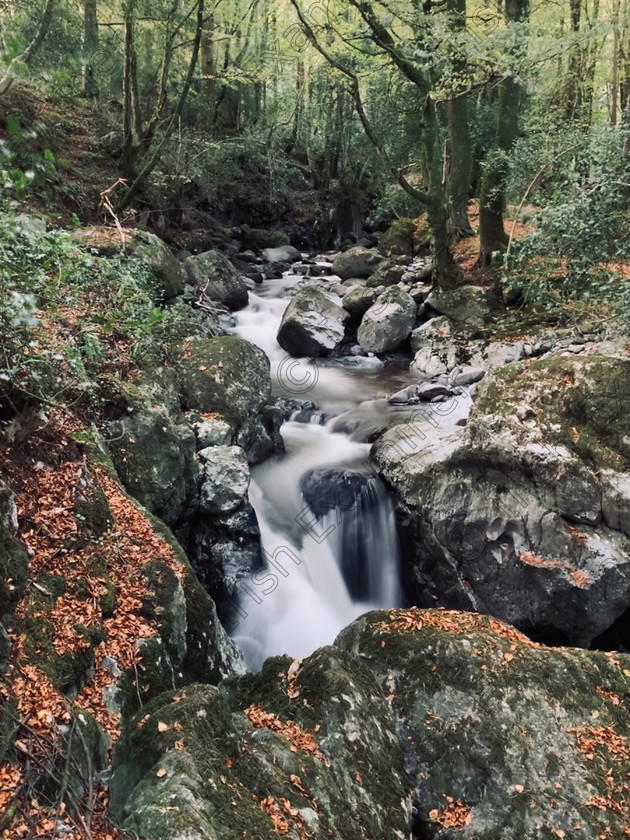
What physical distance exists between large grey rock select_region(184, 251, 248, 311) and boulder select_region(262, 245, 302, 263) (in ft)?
16.8

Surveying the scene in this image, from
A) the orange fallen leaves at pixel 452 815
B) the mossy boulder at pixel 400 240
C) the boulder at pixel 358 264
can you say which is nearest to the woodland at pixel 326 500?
the orange fallen leaves at pixel 452 815

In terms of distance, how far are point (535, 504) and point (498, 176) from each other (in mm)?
8784

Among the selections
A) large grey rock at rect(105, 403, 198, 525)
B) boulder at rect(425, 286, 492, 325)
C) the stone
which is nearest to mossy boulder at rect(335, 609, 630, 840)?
large grey rock at rect(105, 403, 198, 525)

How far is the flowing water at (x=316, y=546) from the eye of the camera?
6.29 metres

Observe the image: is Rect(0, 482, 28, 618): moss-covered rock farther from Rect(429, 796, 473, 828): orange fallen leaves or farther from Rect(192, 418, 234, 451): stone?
Rect(192, 418, 234, 451): stone

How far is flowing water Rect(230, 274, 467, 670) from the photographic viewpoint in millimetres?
6293

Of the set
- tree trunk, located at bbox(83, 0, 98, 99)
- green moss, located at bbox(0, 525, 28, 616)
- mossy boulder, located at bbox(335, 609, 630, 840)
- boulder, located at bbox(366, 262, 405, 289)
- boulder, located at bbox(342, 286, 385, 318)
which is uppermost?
tree trunk, located at bbox(83, 0, 98, 99)

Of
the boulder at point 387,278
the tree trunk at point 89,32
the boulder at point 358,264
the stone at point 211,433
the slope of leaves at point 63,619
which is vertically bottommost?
the stone at point 211,433

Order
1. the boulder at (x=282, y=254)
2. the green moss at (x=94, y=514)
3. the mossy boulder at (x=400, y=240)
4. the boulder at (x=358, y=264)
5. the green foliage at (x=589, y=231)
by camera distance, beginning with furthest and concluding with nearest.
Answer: the boulder at (x=282, y=254)
the mossy boulder at (x=400, y=240)
the boulder at (x=358, y=264)
the green foliage at (x=589, y=231)
the green moss at (x=94, y=514)

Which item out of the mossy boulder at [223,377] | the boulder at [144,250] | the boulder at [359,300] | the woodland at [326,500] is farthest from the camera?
the boulder at [359,300]

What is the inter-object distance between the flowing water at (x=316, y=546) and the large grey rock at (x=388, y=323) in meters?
2.92

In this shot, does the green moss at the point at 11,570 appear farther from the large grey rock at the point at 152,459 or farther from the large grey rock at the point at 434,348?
the large grey rock at the point at 434,348

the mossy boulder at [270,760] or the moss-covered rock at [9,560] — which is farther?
the moss-covered rock at [9,560]

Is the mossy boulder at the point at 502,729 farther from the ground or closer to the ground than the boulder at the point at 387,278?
closer to the ground
